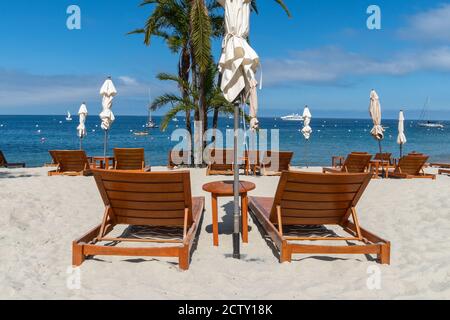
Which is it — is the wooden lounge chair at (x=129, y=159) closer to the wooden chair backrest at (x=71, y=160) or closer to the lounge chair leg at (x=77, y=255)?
the wooden chair backrest at (x=71, y=160)

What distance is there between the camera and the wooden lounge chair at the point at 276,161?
9.79m

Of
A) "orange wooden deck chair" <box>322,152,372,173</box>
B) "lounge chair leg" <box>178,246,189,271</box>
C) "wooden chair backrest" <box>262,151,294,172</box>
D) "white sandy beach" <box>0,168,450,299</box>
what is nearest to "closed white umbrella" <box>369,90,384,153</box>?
"orange wooden deck chair" <box>322,152,372,173</box>

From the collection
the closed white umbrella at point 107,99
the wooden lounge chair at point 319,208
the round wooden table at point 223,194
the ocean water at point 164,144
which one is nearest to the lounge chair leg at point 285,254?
the wooden lounge chair at point 319,208

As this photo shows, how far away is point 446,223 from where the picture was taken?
448cm

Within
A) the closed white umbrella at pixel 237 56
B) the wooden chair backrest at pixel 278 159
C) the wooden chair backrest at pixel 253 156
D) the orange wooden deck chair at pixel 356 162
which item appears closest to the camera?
the closed white umbrella at pixel 237 56

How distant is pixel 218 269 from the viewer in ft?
10.2

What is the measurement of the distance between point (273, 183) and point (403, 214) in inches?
155

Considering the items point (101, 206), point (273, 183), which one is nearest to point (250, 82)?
point (101, 206)

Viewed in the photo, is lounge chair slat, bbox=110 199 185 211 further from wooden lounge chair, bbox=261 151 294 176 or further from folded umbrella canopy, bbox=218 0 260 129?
wooden lounge chair, bbox=261 151 294 176

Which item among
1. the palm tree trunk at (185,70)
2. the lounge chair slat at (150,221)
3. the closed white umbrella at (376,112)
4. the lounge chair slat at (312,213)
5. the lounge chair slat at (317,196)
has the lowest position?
the lounge chair slat at (150,221)

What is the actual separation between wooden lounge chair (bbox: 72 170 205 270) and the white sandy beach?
167 mm

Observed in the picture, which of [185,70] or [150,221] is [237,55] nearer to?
[150,221]

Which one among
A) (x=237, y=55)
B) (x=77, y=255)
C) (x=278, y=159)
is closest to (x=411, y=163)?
(x=278, y=159)
